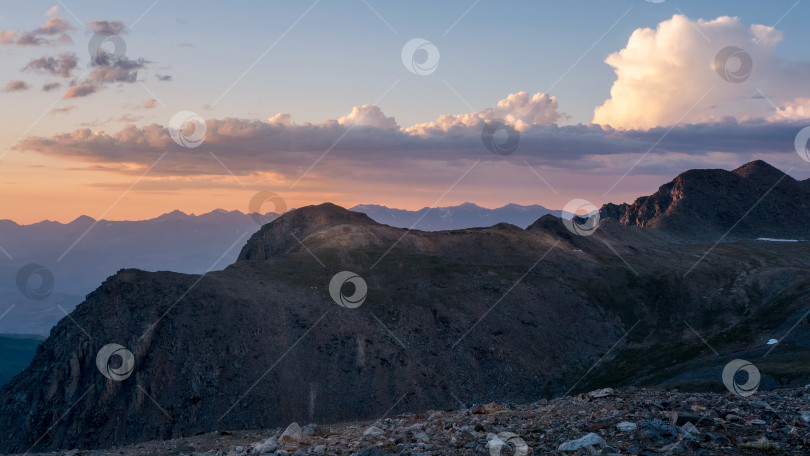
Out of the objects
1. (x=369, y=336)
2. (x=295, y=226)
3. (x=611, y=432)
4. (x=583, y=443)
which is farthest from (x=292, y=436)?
(x=295, y=226)

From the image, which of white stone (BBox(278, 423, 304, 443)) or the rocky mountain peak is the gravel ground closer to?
white stone (BBox(278, 423, 304, 443))

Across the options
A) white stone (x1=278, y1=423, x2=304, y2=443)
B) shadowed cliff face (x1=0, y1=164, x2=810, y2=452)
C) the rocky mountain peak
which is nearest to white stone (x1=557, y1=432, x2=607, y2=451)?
white stone (x1=278, y1=423, x2=304, y2=443)

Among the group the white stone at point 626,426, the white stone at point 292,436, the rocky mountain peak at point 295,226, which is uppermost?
the rocky mountain peak at point 295,226

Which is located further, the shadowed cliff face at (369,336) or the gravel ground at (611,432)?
the shadowed cliff face at (369,336)

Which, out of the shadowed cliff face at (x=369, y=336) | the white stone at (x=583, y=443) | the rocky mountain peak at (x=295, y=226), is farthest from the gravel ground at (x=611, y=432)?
the rocky mountain peak at (x=295, y=226)

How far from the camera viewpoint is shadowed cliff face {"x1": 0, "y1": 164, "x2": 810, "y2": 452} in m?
75.7

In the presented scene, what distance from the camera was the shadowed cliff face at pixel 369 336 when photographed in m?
75.7

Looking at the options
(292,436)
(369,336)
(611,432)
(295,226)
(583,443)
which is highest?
(295,226)

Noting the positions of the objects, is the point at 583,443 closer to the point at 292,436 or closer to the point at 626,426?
the point at 626,426

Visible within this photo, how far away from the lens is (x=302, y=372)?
80.9 meters

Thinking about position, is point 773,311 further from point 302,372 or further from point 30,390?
point 30,390

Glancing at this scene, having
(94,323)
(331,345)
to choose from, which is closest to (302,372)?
(331,345)

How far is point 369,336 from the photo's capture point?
8719 centimetres

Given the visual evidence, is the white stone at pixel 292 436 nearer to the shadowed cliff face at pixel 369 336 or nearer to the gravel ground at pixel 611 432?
the gravel ground at pixel 611 432
